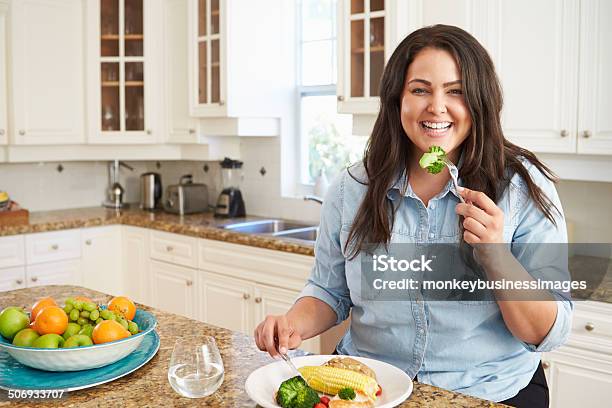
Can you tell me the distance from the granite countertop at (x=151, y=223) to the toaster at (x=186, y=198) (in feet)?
0.18

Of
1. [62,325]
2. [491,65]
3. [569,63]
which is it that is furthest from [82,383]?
[569,63]

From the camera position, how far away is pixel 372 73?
3293 millimetres

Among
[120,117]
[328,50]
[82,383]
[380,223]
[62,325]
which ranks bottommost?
[82,383]

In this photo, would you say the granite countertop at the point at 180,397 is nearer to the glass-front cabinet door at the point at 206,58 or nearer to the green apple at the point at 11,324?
the green apple at the point at 11,324

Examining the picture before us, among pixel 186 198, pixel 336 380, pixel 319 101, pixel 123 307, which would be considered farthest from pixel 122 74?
pixel 336 380

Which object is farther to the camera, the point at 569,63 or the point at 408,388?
the point at 569,63

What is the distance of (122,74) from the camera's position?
14.4 feet

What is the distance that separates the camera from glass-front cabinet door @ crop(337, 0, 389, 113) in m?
3.25

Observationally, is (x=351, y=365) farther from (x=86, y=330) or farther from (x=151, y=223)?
(x=151, y=223)

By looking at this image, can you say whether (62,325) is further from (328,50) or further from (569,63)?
(328,50)

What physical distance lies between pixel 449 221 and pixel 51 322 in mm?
900

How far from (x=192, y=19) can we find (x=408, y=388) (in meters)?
3.15

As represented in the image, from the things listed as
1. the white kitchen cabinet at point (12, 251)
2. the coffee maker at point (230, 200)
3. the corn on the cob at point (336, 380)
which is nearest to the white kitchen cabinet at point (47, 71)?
the white kitchen cabinet at point (12, 251)

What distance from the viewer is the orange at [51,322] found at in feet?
5.07
